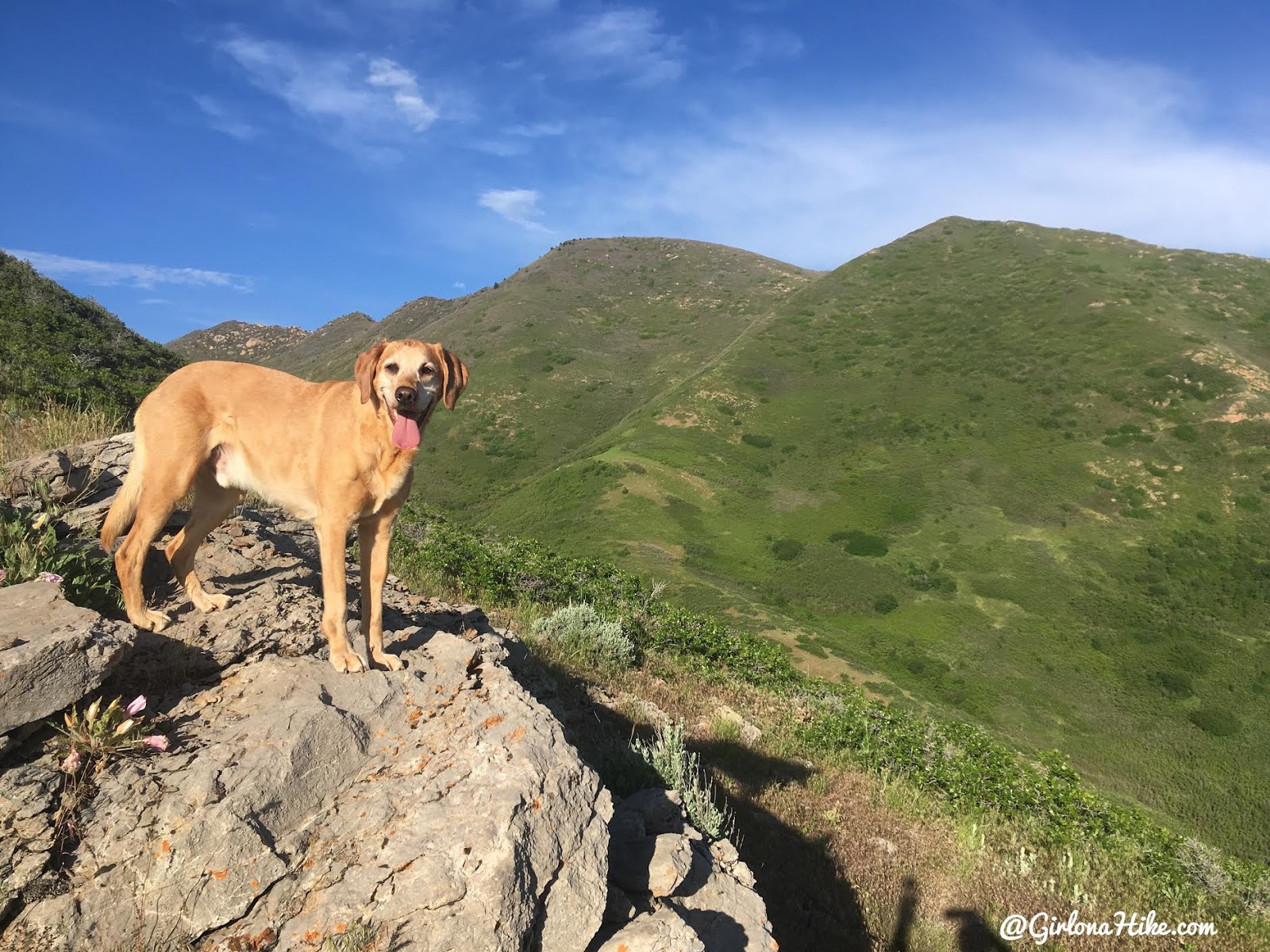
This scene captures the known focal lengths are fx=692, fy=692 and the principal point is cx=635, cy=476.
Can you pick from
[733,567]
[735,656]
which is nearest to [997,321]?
[733,567]

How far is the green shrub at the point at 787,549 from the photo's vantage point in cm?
4369

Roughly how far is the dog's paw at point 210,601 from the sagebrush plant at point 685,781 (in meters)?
3.28

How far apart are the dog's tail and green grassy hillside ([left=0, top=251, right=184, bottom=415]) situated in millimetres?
8130

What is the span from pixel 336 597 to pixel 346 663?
41cm

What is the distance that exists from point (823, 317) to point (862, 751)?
74.8 metres

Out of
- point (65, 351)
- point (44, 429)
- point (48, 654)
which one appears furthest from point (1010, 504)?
point (48, 654)

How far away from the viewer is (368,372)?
14.1ft

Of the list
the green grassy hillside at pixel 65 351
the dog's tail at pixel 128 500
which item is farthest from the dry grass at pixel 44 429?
the dog's tail at pixel 128 500

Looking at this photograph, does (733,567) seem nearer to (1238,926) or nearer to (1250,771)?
(1250,771)

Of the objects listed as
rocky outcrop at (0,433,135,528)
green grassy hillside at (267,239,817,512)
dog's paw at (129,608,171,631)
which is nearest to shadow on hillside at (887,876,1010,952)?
dog's paw at (129,608,171,631)

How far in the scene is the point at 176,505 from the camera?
4.52 meters

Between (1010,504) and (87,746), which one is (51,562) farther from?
(1010,504)

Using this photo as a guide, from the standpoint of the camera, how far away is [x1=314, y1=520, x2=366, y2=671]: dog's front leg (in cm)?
431

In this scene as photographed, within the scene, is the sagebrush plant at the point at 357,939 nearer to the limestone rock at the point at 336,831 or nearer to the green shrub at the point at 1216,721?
the limestone rock at the point at 336,831
